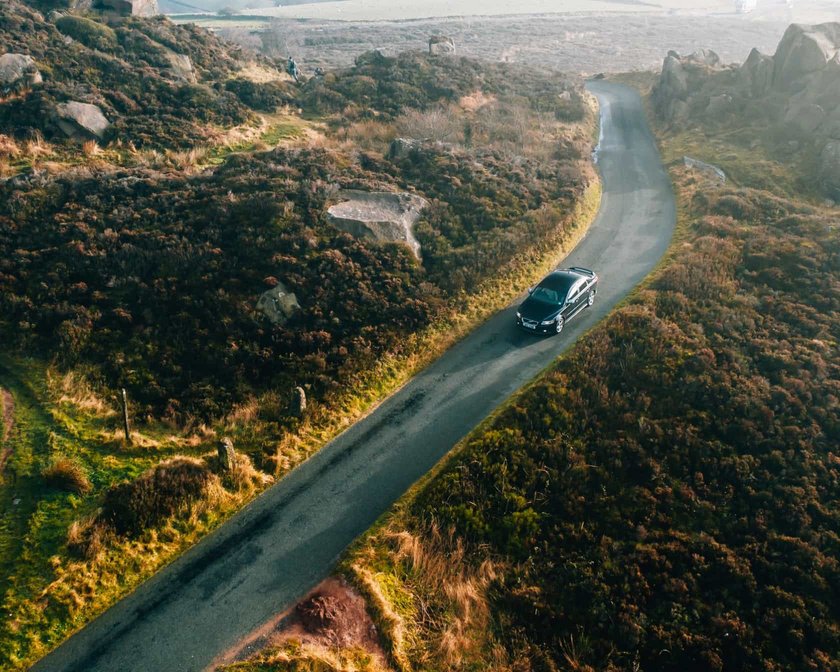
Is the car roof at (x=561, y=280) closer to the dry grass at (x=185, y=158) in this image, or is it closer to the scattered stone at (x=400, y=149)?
the scattered stone at (x=400, y=149)

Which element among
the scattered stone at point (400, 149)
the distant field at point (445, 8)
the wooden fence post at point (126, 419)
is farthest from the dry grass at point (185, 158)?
the distant field at point (445, 8)

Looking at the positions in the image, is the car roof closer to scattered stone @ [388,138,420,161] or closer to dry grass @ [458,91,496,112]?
scattered stone @ [388,138,420,161]

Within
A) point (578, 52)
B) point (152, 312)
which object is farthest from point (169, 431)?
point (578, 52)

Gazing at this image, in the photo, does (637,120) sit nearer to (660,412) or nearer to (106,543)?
(660,412)

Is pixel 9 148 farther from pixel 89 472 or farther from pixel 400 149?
pixel 89 472

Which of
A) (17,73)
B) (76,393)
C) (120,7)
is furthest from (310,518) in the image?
(120,7)
